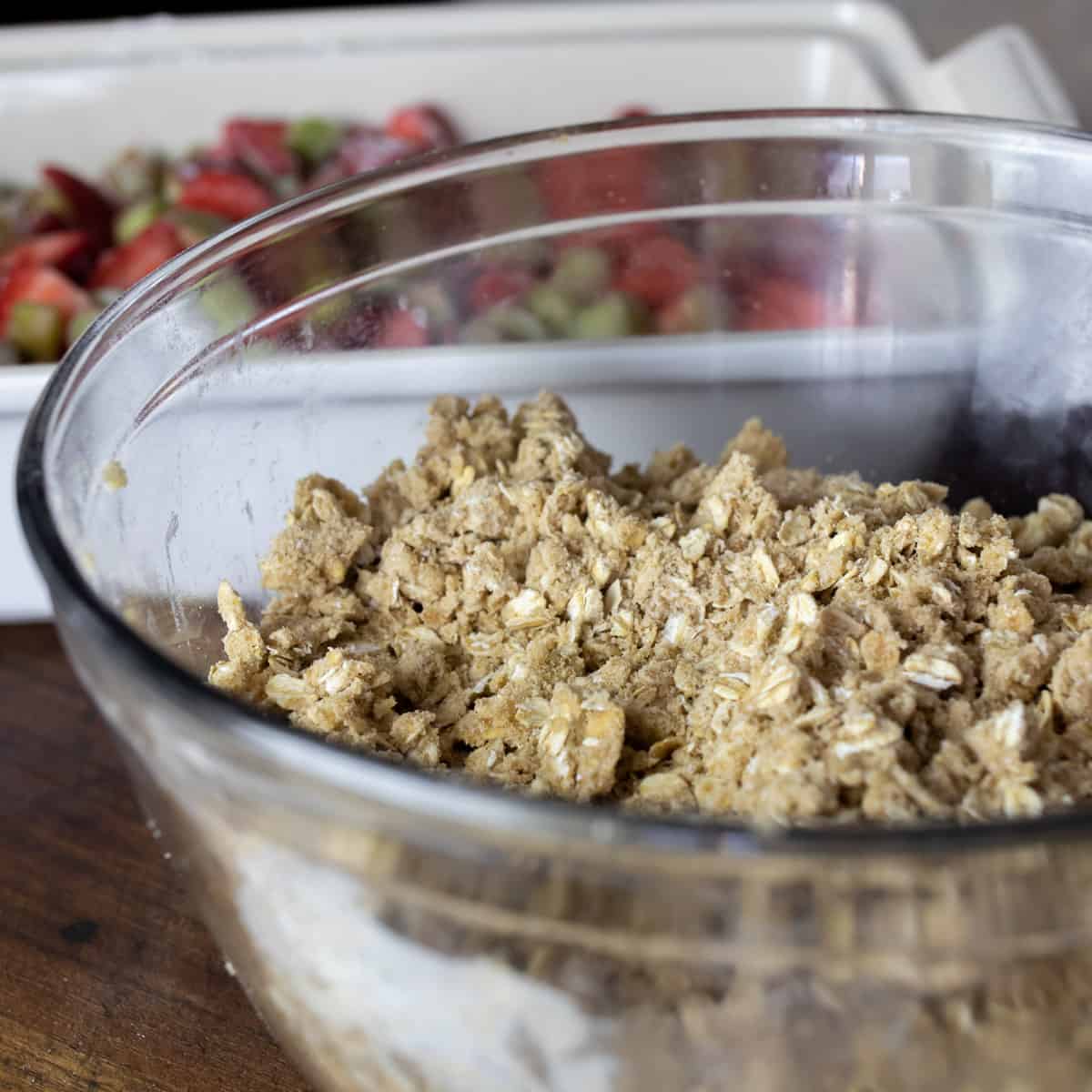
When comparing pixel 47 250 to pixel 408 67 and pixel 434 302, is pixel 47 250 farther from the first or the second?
pixel 434 302

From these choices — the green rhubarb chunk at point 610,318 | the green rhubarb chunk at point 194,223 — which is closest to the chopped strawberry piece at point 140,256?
the green rhubarb chunk at point 194,223

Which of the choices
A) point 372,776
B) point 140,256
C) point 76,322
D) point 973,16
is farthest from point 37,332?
point 973,16

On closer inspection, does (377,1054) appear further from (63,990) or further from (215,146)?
(215,146)

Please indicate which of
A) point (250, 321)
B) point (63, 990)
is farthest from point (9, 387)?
point (63, 990)

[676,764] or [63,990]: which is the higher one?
[676,764]

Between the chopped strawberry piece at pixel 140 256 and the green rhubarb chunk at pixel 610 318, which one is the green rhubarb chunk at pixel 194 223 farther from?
the green rhubarb chunk at pixel 610 318
